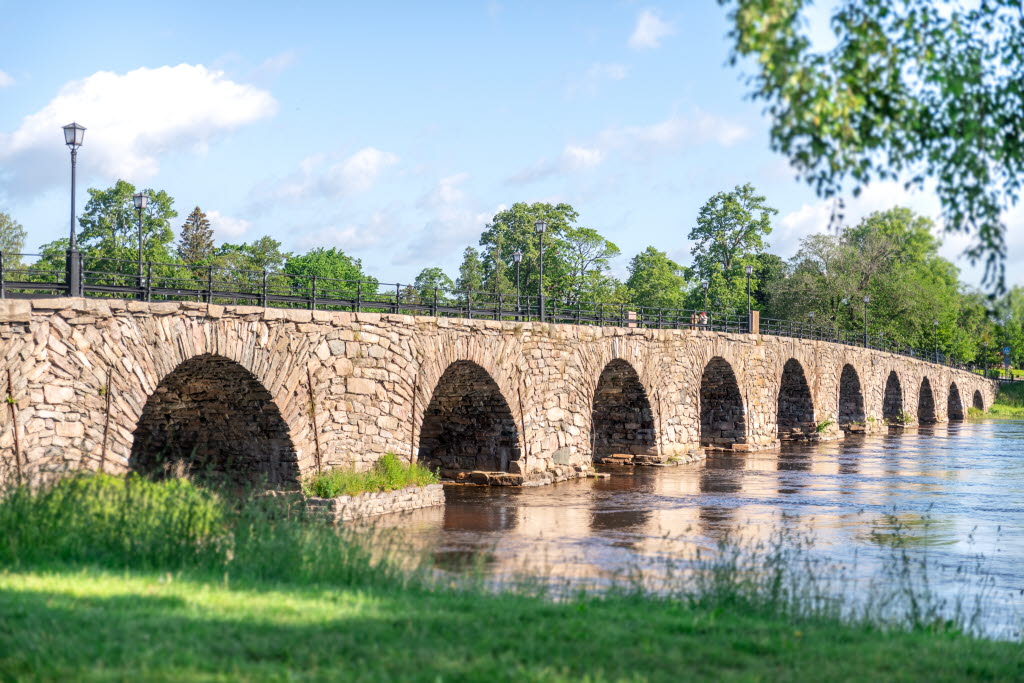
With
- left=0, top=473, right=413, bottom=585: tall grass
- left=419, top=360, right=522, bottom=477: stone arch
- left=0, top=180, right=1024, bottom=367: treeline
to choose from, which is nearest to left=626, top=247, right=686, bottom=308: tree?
left=0, top=180, right=1024, bottom=367: treeline

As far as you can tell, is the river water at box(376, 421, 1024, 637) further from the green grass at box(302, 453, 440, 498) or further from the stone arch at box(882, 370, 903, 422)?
the stone arch at box(882, 370, 903, 422)

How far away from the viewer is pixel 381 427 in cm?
2075

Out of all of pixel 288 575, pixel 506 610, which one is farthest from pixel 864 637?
pixel 288 575

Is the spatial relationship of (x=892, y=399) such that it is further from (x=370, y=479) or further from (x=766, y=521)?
(x=370, y=479)

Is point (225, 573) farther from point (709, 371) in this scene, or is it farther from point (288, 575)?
point (709, 371)

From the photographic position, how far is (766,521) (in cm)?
1966

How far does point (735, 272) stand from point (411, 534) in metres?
60.8

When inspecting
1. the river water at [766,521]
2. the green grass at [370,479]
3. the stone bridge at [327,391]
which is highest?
the stone bridge at [327,391]

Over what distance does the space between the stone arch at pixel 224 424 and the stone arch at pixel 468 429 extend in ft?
20.5

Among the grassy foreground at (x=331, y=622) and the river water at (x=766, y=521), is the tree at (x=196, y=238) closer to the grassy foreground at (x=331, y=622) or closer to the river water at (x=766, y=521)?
the river water at (x=766, y=521)

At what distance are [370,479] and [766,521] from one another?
7681 mm

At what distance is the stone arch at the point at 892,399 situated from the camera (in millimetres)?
61594

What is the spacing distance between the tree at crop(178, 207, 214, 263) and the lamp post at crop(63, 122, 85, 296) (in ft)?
198

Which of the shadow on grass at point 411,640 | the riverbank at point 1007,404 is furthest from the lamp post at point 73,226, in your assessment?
the riverbank at point 1007,404
